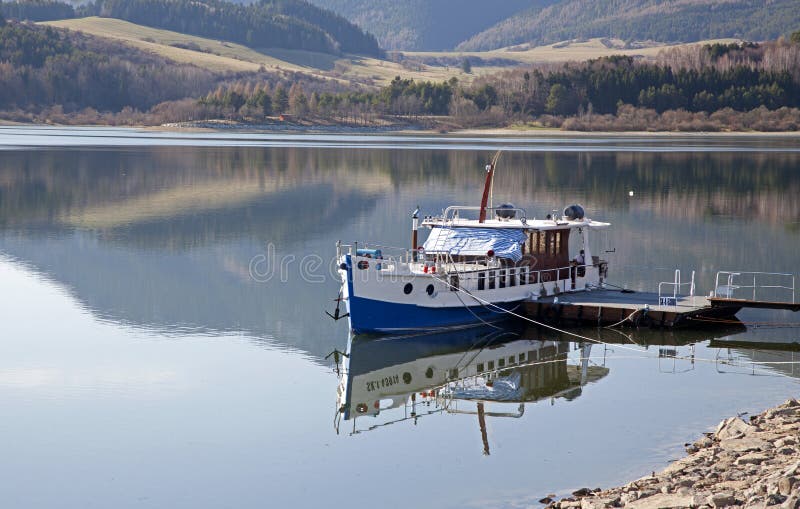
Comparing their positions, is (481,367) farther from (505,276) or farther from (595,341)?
(505,276)

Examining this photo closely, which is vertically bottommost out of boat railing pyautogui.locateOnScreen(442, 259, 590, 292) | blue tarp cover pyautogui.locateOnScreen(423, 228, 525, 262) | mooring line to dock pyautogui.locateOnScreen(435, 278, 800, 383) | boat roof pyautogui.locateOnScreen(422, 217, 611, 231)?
mooring line to dock pyautogui.locateOnScreen(435, 278, 800, 383)

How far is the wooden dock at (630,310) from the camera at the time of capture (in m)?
33.7

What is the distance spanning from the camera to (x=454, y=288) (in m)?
33.3

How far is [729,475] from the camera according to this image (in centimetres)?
1827

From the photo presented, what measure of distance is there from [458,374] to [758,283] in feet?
52.2

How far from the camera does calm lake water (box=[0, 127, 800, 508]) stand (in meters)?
20.7

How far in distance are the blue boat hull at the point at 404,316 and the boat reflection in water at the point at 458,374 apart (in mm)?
256

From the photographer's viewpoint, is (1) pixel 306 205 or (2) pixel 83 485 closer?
(2) pixel 83 485

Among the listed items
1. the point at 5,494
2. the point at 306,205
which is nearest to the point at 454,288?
the point at 5,494

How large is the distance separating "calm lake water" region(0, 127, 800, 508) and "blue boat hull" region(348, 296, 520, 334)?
51 centimetres

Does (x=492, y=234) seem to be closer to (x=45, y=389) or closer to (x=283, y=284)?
(x=283, y=284)

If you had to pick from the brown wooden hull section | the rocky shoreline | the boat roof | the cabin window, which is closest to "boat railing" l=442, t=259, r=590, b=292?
the cabin window

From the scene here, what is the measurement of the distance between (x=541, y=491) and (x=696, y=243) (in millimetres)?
33389

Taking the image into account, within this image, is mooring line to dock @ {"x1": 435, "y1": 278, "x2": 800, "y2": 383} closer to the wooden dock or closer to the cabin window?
the cabin window
